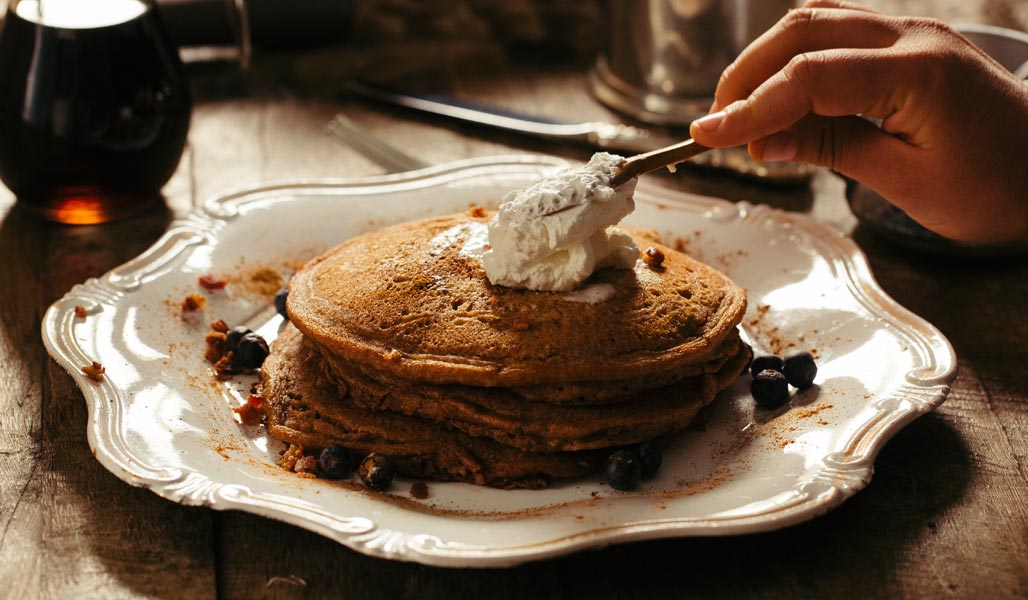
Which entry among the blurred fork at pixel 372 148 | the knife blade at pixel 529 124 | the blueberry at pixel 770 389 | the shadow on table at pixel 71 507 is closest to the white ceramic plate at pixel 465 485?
the blueberry at pixel 770 389

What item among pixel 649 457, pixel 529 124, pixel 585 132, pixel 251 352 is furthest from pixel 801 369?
pixel 529 124

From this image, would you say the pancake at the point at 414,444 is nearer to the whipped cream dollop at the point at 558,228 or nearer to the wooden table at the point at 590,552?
the wooden table at the point at 590,552

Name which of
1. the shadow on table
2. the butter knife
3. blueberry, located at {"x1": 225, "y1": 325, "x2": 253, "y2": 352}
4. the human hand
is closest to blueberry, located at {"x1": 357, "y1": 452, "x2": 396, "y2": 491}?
the shadow on table

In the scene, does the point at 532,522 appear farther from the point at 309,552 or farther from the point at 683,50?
the point at 683,50

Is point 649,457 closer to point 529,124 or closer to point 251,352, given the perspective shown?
point 251,352

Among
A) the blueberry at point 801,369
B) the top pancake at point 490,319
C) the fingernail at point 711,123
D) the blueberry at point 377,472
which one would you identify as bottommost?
the blueberry at point 377,472

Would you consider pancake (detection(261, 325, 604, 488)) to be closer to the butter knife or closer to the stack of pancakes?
the stack of pancakes
